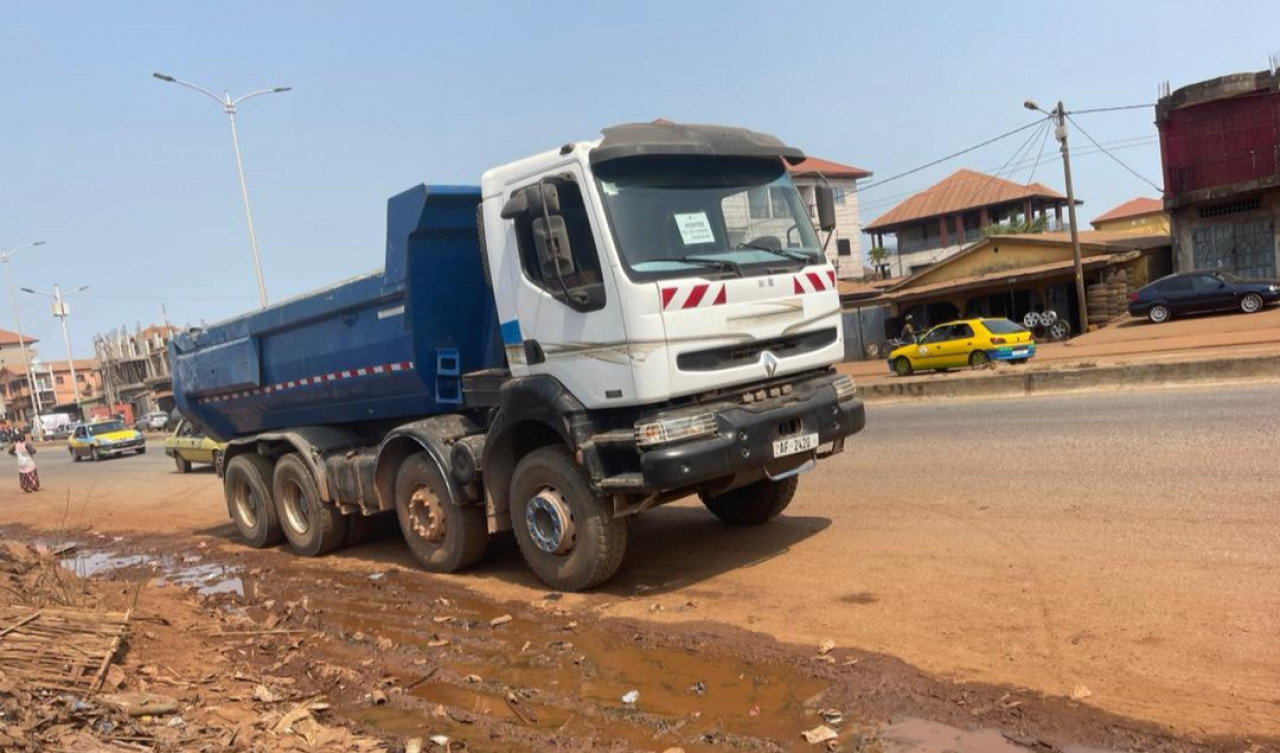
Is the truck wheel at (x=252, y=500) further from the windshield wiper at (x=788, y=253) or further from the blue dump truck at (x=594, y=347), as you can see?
the windshield wiper at (x=788, y=253)

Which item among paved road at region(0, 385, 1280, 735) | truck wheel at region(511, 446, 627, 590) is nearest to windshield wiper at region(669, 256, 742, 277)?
truck wheel at region(511, 446, 627, 590)

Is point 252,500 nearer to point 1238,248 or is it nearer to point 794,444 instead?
point 794,444

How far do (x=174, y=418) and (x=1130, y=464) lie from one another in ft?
87.4

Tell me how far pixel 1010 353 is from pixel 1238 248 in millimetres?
13303

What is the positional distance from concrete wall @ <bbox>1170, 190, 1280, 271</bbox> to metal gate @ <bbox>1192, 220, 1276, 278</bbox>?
0.10m

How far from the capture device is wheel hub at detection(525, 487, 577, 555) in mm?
5891

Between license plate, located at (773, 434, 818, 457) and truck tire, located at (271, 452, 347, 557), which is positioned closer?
license plate, located at (773, 434, 818, 457)

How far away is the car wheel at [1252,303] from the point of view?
24922 millimetres

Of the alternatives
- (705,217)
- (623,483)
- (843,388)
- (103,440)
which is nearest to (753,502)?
(843,388)

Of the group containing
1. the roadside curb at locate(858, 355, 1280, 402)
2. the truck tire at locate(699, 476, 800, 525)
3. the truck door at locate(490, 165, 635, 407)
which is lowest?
the roadside curb at locate(858, 355, 1280, 402)

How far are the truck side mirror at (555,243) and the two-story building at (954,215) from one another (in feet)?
158

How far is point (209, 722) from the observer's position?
13.4 ft

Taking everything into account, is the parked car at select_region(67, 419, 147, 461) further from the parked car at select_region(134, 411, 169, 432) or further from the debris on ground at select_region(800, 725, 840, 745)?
the debris on ground at select_region(800, 725, 840, 745)

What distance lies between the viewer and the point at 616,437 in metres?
5.44
